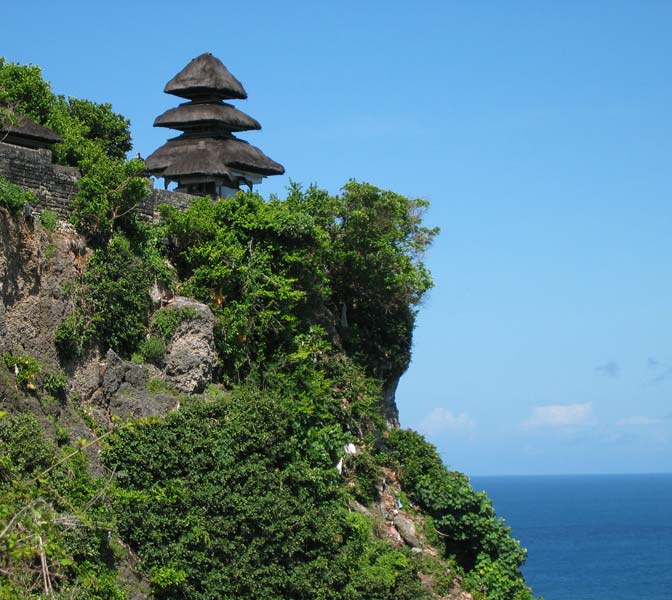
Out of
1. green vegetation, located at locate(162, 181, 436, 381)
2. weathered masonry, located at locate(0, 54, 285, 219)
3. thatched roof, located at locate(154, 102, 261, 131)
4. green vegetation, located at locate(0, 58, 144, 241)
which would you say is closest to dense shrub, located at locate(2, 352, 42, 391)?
green vegetation, located at locate(0, 58, 144, 241)

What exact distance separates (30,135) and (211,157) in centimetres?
584

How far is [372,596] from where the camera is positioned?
26.0 metres

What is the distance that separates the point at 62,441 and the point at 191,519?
2.68 meters

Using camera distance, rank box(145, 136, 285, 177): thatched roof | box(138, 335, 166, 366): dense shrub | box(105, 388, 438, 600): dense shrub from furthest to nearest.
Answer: box(145, 136, 285, 177): thatched roof
box(138, 335, 166, 366): dense shrub
box(105, 388, 438, 600): dense shrub

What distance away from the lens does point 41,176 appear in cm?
2531

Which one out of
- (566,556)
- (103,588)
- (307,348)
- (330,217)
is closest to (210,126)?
(330,217)

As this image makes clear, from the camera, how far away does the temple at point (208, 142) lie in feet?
109

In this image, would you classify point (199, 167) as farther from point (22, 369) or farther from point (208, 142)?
point (22, 369)

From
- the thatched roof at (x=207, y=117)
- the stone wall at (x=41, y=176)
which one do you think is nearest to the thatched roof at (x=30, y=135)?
the stone wall at (x=41, y=176)

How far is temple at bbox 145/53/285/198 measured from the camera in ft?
109

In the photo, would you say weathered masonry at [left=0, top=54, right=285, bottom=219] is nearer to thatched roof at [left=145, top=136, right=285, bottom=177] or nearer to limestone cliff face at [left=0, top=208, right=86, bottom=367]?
thatched roof at [left=145, top=136, right=285, bottom=177]

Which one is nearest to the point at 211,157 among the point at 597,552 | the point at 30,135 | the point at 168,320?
the point at 30,135

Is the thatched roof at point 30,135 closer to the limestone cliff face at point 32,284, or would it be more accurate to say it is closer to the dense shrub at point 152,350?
the limestone cliff face at point 32,284

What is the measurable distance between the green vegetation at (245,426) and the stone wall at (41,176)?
34 cm
